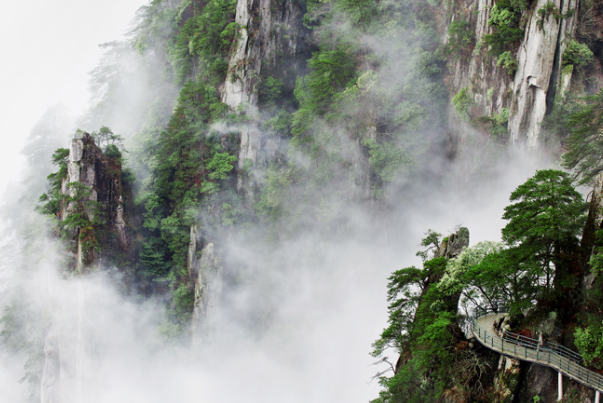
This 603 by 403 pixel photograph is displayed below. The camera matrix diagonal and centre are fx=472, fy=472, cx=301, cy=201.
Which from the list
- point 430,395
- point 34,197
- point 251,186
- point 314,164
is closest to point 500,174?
point 314,164

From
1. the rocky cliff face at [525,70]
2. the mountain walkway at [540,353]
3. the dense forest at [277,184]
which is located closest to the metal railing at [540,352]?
the mountain walkway at [540,353]

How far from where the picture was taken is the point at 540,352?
44.4 ft

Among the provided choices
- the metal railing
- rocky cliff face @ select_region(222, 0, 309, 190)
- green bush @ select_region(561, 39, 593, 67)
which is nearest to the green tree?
the metal railing

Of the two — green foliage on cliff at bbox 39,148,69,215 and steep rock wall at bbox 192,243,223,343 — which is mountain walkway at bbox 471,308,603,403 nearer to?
steep rock wall at bbox 192,243,223,343

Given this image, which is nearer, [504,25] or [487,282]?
[487,282]

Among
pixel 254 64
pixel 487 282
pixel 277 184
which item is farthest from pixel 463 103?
pixel 254 64

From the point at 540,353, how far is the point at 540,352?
0.09m

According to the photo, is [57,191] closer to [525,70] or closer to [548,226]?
[525,70]

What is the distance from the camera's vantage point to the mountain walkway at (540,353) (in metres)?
12.3

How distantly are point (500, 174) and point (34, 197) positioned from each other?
42.6 metres

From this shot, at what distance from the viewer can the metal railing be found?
12.3 meters

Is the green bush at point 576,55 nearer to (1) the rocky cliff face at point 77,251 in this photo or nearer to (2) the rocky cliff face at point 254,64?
(2) the rocky cliff face at point 254,64

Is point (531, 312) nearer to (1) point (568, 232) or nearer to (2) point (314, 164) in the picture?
(1) point (568, 232)

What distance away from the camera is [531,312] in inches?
563
